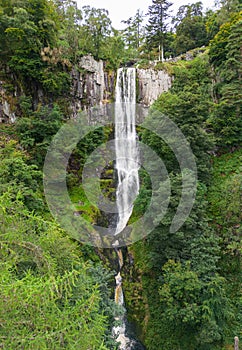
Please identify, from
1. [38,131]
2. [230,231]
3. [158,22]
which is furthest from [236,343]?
[158,22]

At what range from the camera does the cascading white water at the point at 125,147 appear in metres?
17.3

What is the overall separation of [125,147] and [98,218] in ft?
23.4

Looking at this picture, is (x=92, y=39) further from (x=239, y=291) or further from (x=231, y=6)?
(x=239, y=291)

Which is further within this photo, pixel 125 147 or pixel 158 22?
pixel 158 22

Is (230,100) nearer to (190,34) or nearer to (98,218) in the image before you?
(98,218)

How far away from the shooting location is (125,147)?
67.6ft

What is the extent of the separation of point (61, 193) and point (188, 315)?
977cm

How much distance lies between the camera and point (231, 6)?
27.8 metres

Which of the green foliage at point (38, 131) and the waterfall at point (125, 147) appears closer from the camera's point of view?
the green foliage at point (38, 131)

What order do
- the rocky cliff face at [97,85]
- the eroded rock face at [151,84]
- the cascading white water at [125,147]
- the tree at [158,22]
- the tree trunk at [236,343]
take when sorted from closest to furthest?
1. the tree trunk at [236,343]
2. the cascading white water at [125,147]
3. the rocky cliff face at [97,85]
4. the eroded rock face at [151,84]
5. the tree at [158,22]

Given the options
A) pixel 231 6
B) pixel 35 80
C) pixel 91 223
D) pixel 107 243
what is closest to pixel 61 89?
pixel 35 80

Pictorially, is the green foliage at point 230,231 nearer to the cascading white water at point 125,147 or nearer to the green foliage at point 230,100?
the green foliage at point 230,100

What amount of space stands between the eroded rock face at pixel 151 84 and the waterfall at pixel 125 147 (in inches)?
25.4

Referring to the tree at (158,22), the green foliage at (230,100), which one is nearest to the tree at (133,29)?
the tree at (158,22)
